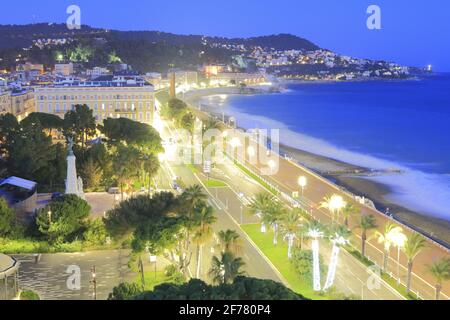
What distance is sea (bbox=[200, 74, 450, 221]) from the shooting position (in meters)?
42.3

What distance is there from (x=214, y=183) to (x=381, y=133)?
43.0m

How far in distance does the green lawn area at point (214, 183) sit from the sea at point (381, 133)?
12.0 m

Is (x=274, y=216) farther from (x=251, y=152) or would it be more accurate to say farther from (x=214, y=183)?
(x=251, y=152)

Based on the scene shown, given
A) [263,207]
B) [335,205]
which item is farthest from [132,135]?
[335,205]

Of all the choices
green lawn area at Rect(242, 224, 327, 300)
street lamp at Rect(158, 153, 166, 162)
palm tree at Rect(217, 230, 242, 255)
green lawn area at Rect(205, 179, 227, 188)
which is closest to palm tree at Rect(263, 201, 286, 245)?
green lawn area at Rect(242, 224, 327, 300)

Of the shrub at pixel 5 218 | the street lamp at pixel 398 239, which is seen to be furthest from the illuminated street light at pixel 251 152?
the shrub at pixel 5 218

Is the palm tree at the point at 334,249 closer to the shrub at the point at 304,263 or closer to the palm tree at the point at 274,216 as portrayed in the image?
the shrub at the point at 304,263

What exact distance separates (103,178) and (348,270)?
17775 millimetres

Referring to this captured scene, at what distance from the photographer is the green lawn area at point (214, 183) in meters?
35.8

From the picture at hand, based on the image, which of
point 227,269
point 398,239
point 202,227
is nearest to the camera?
point 227,269

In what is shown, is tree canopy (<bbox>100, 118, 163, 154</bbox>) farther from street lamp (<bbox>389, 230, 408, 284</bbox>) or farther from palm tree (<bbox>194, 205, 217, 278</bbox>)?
street lamp (<bbox>389, 230, 408, 284</bbox>)

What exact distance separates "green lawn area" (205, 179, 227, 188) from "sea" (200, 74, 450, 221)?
1201 cm

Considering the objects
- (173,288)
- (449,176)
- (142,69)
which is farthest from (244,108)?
(173,288)

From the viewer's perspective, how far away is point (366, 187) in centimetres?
4181
